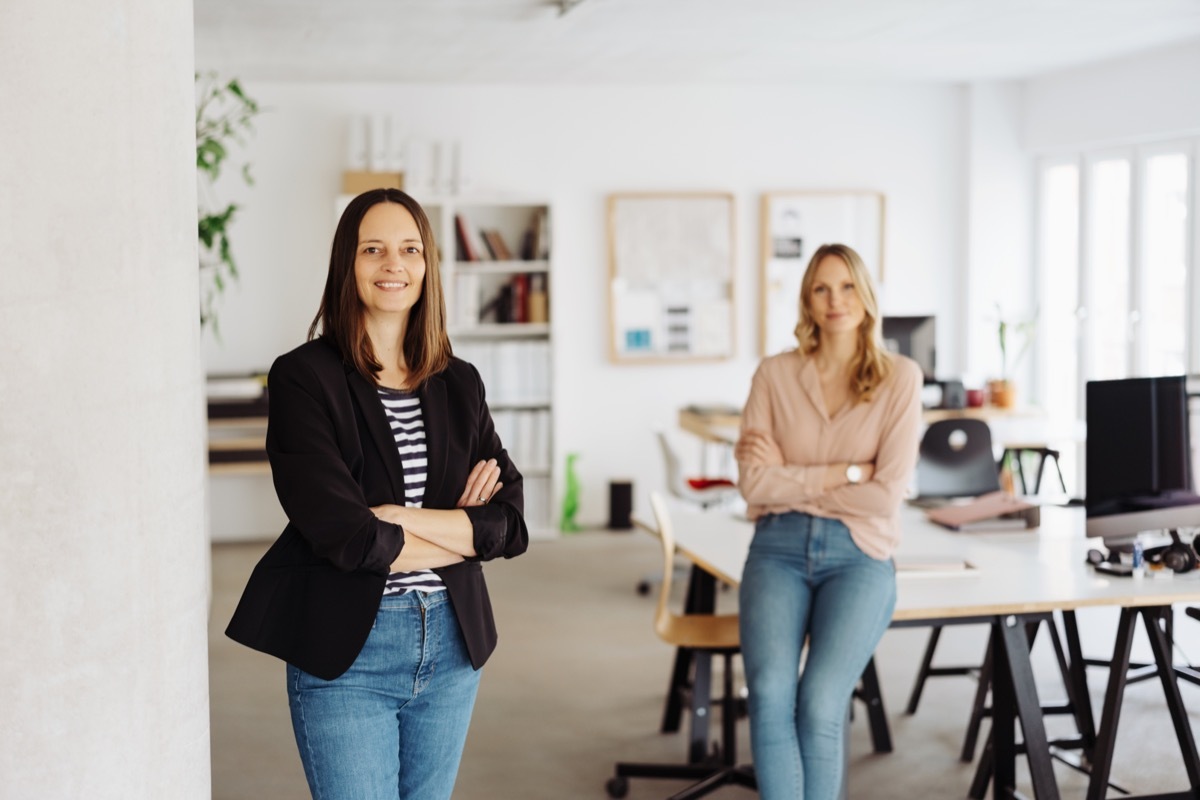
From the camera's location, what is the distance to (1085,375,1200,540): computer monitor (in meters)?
4.00

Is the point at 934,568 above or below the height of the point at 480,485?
below

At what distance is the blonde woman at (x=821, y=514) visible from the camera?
3.32 metres

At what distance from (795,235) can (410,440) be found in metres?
6.94

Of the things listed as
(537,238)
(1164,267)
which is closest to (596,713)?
(537,238)

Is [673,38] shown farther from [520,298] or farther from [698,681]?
[698,681]

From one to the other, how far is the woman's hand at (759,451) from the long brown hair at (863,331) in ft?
0.88

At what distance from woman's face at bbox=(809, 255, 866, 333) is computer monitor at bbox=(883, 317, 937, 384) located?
388 centimetres

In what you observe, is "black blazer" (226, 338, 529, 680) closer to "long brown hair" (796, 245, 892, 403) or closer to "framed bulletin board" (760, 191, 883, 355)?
"long brown hair" (796, 245, 892, 403)

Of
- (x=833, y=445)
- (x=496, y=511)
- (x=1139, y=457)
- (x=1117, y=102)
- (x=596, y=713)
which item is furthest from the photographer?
(x=1117, y=102)

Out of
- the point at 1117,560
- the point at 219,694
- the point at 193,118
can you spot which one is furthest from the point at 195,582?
the point at 219,694

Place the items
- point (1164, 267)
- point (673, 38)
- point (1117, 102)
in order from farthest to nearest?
point (1117, 102) → point (1164, 267) → point (673, 38)

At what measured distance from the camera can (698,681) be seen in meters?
4.18

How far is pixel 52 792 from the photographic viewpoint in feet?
6.64

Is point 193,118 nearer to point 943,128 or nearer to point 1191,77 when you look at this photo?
point 1191,77
